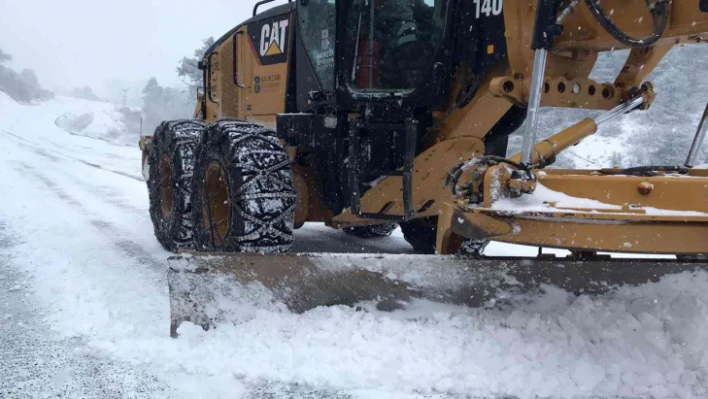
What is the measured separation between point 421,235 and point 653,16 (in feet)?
10.3

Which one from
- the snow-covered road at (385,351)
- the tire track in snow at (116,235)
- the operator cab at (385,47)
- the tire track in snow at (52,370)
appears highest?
the operator cab at (385,47)

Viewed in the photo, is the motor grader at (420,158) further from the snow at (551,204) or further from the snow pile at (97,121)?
the snow pile at (97,121)

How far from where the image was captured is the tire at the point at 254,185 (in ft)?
13.4

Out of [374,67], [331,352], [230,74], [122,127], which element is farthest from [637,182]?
[122,127]

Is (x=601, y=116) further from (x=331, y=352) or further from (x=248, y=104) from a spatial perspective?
(x=248, y=104)

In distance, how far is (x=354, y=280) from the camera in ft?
10.5

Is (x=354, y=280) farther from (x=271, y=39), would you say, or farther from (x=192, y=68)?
(x=192, y=68)

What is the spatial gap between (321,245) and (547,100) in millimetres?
3506

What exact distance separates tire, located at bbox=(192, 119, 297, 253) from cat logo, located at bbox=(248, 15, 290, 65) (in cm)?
123

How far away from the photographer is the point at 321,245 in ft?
21.4

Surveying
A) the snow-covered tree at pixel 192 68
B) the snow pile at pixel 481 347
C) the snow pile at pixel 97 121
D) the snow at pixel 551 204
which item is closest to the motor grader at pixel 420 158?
the snow at pixel 551 204

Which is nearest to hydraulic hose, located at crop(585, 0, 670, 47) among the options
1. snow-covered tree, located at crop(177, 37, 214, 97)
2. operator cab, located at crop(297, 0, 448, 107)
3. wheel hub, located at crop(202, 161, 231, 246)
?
operator cab, located at crop(297, 0, 448, 107)

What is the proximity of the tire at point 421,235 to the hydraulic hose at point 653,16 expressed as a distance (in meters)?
2.74

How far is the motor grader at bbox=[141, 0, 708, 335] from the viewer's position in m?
2.78
